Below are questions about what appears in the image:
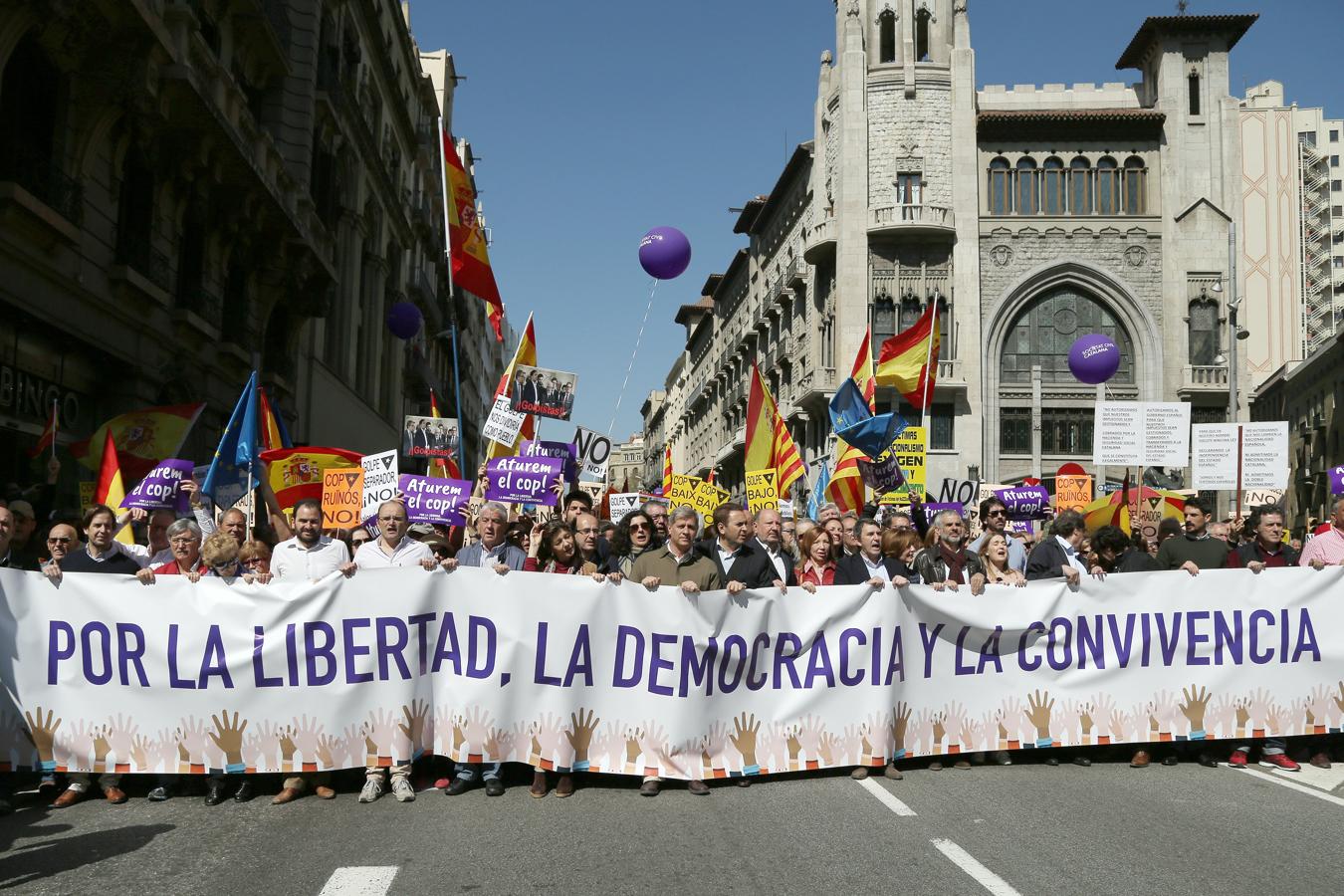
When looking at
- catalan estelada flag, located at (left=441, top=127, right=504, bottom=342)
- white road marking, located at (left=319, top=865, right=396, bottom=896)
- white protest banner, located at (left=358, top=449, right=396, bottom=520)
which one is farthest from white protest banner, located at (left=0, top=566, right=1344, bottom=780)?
catalan estelada flag, located at (left=441, top=127, right=504, bottom=342)

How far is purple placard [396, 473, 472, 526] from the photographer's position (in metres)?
11.7

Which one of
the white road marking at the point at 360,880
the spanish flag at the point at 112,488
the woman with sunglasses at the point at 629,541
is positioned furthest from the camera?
the spanish flag at the point at 112,488

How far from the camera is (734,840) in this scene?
223 inches

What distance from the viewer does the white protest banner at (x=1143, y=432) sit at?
50.9 feet

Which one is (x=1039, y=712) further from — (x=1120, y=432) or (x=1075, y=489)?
(x=1075, y=489)

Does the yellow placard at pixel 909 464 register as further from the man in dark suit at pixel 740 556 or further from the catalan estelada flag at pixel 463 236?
the man in dark suit at pixel 740 556

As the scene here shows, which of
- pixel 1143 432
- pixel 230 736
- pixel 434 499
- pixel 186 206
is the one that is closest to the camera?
pixel 230 736

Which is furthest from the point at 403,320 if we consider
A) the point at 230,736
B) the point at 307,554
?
the point at 230,736

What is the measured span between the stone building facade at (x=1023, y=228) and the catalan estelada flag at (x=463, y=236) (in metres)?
28.6

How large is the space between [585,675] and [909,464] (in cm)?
1246

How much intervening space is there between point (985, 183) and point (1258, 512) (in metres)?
38.4

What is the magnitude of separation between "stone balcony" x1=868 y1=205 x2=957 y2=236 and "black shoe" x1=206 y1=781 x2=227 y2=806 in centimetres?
4016

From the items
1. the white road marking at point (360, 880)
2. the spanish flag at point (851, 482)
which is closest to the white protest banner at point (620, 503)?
the spanish flag at point (851, 482)

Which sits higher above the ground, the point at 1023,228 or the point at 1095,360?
the point at 1023,228
